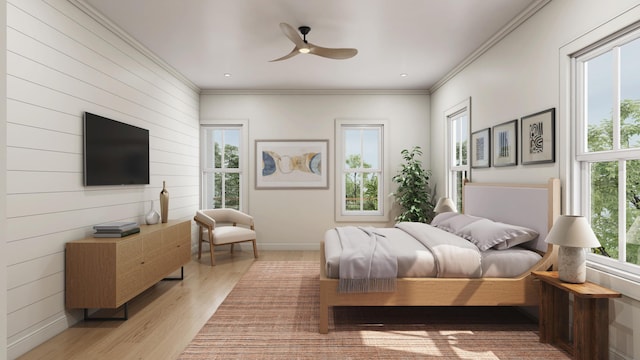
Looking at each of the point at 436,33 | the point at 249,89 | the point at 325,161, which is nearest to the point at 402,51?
the point at 436,33

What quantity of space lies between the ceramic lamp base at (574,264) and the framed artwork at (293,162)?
4.13 metres

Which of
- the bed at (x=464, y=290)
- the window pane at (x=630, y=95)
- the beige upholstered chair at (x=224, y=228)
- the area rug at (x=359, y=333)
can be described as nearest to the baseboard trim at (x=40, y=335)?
the area rug at (x=359, y=333)

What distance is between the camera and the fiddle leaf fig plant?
5895 millimetres

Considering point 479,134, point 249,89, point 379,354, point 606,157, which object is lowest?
point 379,354

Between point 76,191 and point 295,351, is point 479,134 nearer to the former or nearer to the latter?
point 295,351

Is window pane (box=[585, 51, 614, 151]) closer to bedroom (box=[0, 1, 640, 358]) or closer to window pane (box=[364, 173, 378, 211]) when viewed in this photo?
bedroom (box=[0, 1, 640, 358])

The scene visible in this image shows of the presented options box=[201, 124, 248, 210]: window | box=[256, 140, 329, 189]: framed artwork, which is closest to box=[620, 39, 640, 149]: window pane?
box=[256, 140, 329, 189]: framed artwork

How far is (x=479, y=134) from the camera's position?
4.35 metres

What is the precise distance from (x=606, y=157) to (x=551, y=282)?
908mm

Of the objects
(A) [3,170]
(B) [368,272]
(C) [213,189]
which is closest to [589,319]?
(B) [368,272]

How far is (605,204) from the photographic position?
8.42 ft

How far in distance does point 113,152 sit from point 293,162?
3109 mm

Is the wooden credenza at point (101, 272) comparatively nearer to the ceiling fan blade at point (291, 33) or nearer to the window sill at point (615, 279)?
the ceiling fan blade at point (291, 33)

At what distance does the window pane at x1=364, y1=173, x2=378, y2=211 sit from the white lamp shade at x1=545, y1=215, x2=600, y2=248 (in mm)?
3976
